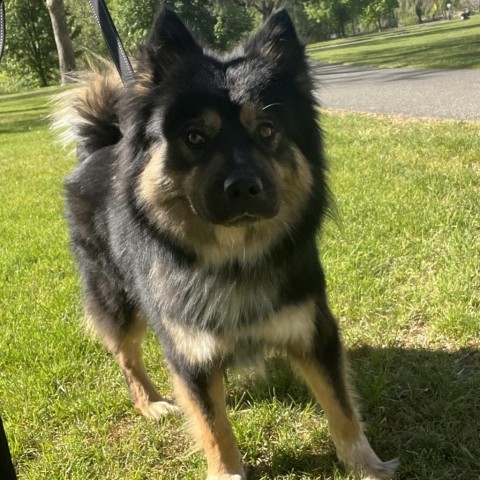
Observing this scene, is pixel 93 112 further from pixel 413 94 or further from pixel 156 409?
pixel 413 94

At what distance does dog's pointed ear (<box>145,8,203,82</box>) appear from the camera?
2.43 metres

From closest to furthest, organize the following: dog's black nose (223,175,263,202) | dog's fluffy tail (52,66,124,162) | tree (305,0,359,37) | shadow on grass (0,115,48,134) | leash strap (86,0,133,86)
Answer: dog's black nose (223,175,263,202) < leash strap (86,0,133,86) < dog's fluffy tail (52,66,124,162) < shadow on grass (0,115,48,134) < tree (305,0,359,37)

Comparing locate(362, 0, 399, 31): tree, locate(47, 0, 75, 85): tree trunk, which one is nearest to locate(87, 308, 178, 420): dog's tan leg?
locate(47, 0, 75, 85): tree trunk

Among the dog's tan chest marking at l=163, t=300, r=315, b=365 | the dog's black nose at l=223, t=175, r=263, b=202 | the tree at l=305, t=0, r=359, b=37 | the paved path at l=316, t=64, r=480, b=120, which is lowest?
the paved path at l=316, t=64, r=480, b=120

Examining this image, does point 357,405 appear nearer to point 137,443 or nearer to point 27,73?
point 137,443

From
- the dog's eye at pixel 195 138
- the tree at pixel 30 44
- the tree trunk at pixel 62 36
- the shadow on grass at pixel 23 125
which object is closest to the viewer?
the dog's eye at pixel 195 138

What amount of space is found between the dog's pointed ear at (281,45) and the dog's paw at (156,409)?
1909mm

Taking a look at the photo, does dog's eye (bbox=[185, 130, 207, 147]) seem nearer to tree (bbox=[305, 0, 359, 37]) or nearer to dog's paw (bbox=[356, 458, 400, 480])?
dog's paw (bbox=[356, 458, 400, 480])

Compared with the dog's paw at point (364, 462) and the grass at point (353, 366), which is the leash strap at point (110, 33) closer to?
the grass at point (353, 366)

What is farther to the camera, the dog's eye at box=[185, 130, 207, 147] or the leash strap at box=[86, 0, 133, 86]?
the leash strap at box=[86, 0, 133, 86]

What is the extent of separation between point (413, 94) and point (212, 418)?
36.6ft

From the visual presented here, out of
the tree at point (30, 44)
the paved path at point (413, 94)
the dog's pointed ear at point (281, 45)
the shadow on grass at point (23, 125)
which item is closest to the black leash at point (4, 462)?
the dog's pointed ear at point (281, 45)

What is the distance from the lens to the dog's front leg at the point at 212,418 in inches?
95.7

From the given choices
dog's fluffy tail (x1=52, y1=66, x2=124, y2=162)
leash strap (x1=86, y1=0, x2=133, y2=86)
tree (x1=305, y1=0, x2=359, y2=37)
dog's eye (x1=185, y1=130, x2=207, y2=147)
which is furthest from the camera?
tree (x1=305, y1=0, x2=359, y2=37)
